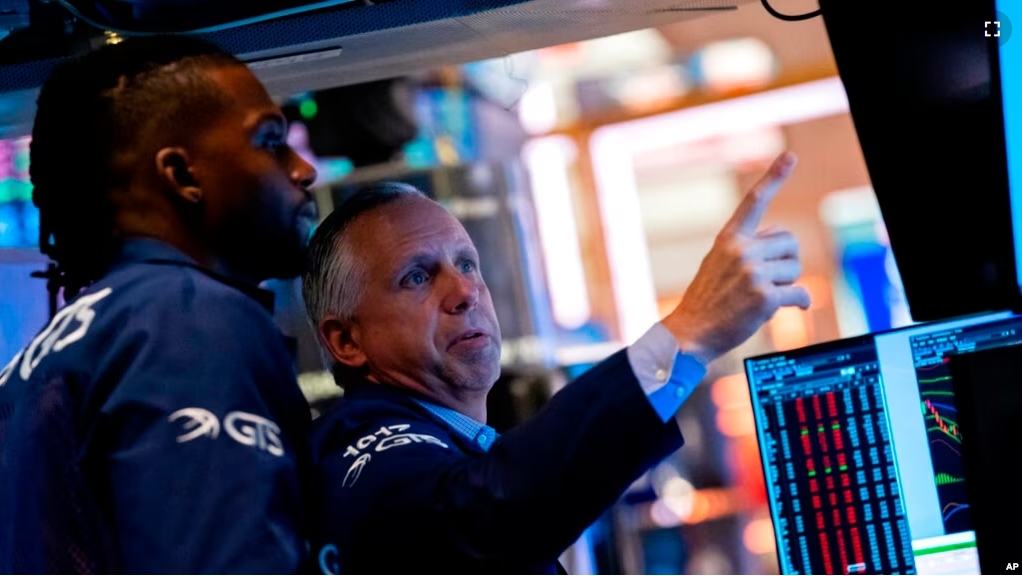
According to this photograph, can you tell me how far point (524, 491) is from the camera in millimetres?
1270

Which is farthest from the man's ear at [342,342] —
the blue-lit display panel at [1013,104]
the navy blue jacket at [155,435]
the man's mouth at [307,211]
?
the blue-lit display panel at [1013,104]

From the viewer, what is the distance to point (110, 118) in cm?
139

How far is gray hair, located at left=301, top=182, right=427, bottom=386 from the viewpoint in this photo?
192 cm

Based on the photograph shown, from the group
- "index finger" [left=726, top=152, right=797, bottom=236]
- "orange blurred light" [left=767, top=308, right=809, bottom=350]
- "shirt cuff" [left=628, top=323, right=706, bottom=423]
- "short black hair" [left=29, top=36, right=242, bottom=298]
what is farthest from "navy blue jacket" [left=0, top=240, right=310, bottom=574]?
"orange blurred light" [left=767, top=308, right=809, bottom=350]

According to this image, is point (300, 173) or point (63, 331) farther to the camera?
point (300, 173)

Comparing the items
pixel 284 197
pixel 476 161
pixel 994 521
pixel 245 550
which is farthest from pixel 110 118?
pixel 476 161

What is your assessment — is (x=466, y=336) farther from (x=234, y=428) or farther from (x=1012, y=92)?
(x=1012, y=92)

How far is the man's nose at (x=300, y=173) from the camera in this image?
143cm

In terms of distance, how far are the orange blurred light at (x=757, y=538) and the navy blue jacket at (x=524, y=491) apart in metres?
3.42

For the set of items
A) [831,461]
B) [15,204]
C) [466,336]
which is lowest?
[831,461]

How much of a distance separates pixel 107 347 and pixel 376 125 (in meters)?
3.25

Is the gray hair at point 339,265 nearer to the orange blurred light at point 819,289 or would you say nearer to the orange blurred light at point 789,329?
the orange blurred light at point 789,329

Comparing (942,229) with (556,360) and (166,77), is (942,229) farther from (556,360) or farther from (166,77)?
(556,360)

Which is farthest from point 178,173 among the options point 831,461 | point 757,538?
point 757,538
